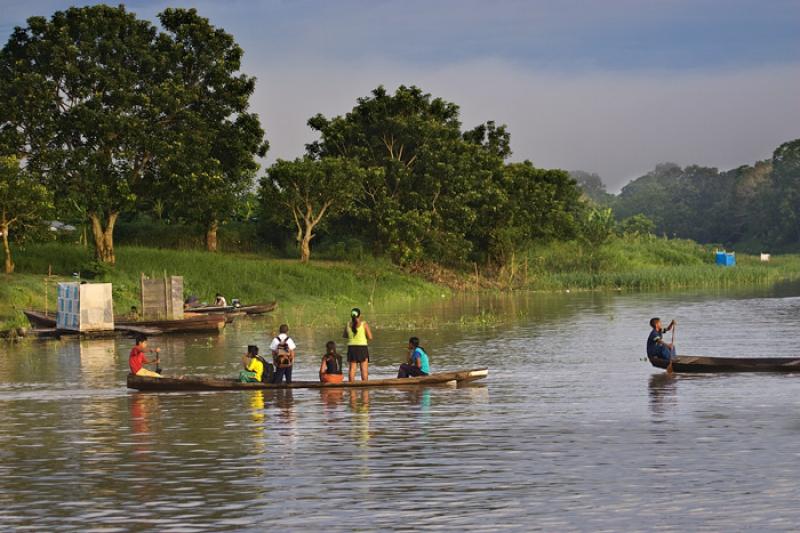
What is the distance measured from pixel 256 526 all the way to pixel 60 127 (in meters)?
48.1

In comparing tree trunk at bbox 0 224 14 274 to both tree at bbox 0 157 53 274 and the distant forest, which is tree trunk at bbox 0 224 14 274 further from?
the distant forest

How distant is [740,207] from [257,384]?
130051 millimetres

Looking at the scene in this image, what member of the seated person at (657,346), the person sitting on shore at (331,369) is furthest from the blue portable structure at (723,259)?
the person sitting on shore at (331,369)

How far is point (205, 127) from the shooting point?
208 feet

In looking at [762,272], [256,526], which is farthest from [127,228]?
[256,526]

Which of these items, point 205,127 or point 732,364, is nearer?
point 732,364

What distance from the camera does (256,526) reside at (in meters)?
14.0

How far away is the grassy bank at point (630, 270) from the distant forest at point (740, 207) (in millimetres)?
36669

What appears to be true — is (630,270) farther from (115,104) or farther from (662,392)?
(662,392)

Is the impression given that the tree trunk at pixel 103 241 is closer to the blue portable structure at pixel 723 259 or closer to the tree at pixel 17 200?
the tree at pixel 17 200

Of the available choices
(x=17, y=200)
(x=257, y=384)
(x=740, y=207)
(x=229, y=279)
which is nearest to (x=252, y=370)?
(x=257, y=384)

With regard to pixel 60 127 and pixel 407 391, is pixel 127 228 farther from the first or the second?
pixel 407 391

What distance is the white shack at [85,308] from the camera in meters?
43.1

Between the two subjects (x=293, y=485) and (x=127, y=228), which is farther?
(x=127, y=228)
